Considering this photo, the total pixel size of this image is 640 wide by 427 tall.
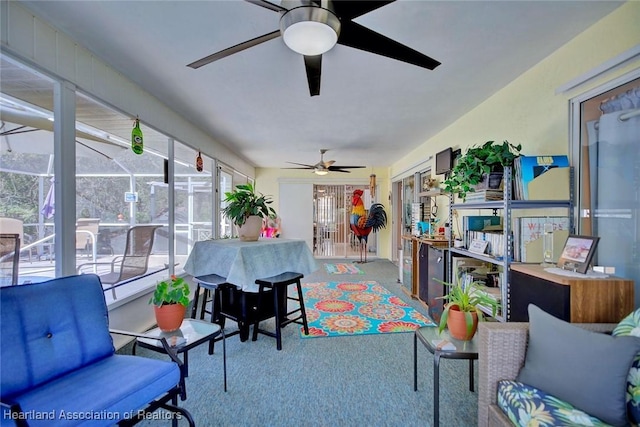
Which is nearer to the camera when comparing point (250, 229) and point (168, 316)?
point (168, 316)

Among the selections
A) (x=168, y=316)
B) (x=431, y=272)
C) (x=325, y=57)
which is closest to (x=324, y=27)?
(x=325, y=57)

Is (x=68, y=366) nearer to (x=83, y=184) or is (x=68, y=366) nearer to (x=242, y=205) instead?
(x=83, y=184)

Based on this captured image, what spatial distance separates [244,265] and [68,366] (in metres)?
1.25

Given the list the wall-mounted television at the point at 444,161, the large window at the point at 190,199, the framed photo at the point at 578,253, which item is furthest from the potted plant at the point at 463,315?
the large window at the point at 190,199

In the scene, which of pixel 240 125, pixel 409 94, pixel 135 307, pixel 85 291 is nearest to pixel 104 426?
pixel 85 291

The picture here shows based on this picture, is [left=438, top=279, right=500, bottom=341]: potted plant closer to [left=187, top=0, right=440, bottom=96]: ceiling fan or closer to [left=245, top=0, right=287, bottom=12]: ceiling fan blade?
[left=187, top=0, right=440, bottom=96]: ceiling fan

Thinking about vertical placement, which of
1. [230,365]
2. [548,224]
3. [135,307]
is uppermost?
[548,224]

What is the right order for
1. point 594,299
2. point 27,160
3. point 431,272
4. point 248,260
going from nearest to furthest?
point 594,299 → point 27,160 → point 248,260 → point 431,272

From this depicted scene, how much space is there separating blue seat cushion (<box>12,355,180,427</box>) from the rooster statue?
610cm

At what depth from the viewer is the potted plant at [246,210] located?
2.87 m

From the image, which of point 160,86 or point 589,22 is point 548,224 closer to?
point 589,22

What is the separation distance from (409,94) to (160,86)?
2527 mm

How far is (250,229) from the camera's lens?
117 inches

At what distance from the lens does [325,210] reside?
858 centimetres
